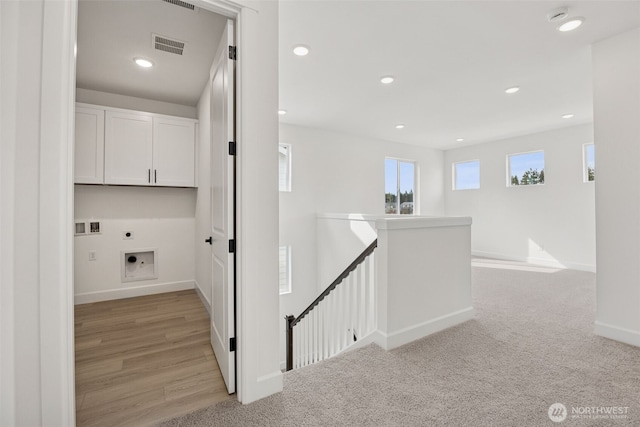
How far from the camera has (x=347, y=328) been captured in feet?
9.44

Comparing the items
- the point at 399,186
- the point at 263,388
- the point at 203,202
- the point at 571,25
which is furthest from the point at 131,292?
the point at 399,186

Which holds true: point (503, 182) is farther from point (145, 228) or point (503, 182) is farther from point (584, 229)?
point (145, 228)

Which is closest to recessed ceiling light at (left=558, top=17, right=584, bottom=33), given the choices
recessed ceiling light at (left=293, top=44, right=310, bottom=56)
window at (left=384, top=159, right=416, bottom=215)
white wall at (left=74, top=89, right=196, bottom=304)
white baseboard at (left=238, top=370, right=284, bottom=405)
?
recessed ceiling light at (left=293, top=44, right=310, bottom=56)

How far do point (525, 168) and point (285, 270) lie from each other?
5727 millimetres

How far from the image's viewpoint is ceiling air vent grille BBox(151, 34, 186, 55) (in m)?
2.46

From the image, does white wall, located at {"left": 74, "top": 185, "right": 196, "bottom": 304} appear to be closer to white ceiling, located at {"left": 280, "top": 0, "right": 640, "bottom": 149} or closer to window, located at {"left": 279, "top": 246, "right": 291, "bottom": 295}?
window, located at {"left": 279, "top": 246, "right": 291, "bottom": 295}

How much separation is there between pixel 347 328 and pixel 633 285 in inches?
95.6

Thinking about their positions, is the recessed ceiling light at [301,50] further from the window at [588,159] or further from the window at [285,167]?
the window at [588,159]

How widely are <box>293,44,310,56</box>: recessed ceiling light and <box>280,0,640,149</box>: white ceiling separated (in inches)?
2.7

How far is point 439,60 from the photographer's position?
10.1ft

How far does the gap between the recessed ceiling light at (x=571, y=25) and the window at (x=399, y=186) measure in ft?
14.7

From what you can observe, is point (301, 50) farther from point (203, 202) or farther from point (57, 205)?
point (57, 205)

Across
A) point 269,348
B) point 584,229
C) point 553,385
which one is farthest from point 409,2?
point 584,229

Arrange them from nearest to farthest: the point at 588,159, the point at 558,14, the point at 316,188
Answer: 1. the point at 558,14
2. the point at 588,159
3. the point at 316,188
